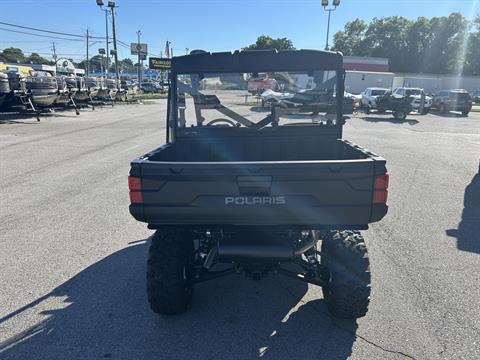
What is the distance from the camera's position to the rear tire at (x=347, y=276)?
2893 millimetres

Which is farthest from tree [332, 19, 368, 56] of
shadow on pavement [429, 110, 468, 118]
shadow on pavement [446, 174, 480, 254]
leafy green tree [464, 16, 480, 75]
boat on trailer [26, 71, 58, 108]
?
shadow on pavement [446, 174, 480, 254]

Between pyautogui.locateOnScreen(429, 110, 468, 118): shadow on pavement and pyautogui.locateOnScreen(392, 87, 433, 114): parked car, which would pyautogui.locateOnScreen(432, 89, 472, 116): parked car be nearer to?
pyautogui.locateOnScreen(429, 110, 468, 118): shadow on pavement

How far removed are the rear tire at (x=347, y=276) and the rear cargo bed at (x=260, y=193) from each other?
33 centimetres

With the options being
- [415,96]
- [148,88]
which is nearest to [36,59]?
[148,88]

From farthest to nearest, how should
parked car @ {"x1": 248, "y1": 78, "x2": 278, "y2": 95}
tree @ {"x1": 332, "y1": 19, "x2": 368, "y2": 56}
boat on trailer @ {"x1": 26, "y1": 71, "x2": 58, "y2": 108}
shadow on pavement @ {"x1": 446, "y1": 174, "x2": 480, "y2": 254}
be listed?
1. tree @ {"x1": 332, "y1": 19, "x2": 368, "y2": 56}
2. boat on trailer @ {"x1": 26, "y1": 71, "x2": 58, "y2": 108}
3. shadow on pavement @ {"x1": 446, "y1": 174, "x2": 480, "y2": 254}
4. parked car @ {"x1": 248, "y1": 78, "x2": 278, "y2": 95}

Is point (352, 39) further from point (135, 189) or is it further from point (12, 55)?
point (135, 189)

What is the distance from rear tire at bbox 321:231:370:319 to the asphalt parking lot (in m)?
0.19

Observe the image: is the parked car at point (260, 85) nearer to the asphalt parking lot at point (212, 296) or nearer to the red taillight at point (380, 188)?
the red taillight at point (380, 188)

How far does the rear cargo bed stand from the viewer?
102 inches

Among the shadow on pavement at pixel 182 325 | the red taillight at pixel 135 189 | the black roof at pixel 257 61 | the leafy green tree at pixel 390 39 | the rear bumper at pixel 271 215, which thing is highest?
the leafy green tree at pixel 390 39

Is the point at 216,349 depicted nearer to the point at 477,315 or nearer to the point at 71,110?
the point at 477,315

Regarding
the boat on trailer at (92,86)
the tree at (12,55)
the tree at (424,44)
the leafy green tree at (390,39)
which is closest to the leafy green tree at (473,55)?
the tree at (424,44)

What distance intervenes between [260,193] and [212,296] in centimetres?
135

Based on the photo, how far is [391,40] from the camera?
81.5 metres
